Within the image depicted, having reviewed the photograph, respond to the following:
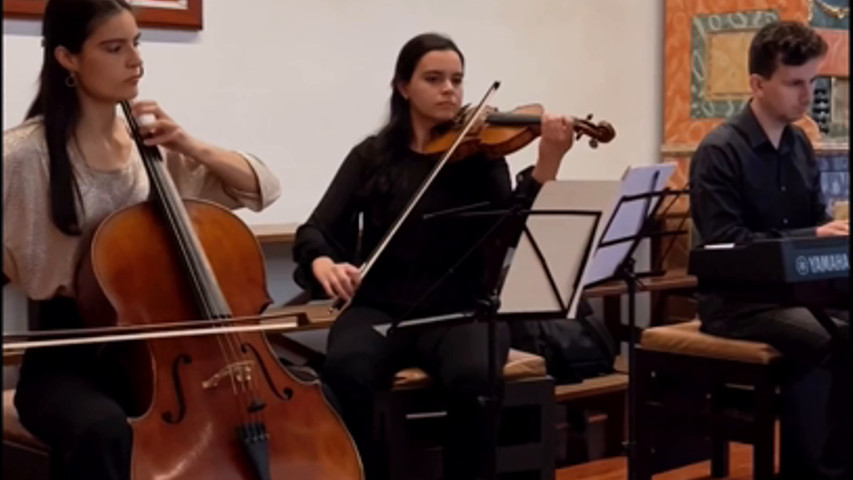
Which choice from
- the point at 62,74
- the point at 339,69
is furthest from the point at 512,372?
the point at 339,69

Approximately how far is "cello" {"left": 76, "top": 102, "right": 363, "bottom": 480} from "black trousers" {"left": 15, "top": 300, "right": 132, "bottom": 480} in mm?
61

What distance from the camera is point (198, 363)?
1739 millimetres

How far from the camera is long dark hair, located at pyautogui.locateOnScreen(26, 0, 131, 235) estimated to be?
1.84 meters

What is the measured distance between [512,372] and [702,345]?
0.51 meters

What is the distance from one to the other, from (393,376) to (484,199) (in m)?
0.42

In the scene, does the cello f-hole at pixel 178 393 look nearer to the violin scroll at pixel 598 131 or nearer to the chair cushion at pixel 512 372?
the chair cushion at pixel 512 372

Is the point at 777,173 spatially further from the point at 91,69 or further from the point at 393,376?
the point at 91,69

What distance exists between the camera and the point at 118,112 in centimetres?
202

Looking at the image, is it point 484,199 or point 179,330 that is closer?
point 179,330

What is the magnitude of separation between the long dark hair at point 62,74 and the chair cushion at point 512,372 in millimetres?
771

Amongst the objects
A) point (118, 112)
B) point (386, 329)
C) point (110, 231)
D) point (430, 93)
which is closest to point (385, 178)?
point (430, 93)

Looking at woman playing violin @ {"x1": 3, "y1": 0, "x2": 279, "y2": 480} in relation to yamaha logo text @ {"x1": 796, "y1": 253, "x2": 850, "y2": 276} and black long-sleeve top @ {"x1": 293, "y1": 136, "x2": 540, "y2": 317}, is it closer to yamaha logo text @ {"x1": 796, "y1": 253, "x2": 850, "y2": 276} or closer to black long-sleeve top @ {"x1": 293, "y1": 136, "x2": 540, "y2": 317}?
black long-sleeve top @ {"x1": 293, "y1": 136, "x2": 540, "y2": 317}

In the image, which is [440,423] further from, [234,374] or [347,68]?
[347,68]

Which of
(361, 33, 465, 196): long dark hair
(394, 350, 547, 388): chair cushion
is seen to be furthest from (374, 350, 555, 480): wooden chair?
(361, 33, 465, 196): long dark hair
